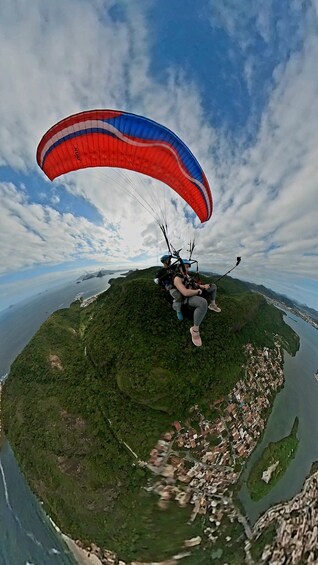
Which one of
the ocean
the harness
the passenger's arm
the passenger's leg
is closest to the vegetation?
the ocean

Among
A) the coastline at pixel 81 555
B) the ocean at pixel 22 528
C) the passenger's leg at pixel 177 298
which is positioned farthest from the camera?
the ocean at pixel 22 528

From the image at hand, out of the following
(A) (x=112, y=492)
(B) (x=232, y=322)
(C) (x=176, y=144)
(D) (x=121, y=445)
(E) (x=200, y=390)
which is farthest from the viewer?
(B) (x=232, y=322)

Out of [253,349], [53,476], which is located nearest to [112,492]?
[53,476]

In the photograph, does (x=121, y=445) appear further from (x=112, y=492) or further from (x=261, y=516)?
(x=261, y=516)

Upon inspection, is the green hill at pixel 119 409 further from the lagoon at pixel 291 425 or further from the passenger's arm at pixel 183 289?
the passenger's arm at pixel 183 289

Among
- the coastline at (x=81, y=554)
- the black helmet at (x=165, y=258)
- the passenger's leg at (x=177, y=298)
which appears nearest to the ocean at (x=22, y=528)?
the coastline at (x=81, y=554)

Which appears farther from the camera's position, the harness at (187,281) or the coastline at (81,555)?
the coastline at (81,555)

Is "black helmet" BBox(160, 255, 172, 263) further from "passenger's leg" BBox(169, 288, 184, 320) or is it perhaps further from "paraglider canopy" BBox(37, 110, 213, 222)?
"paraglider canopy" BBox(37, 110, 213, 222)
